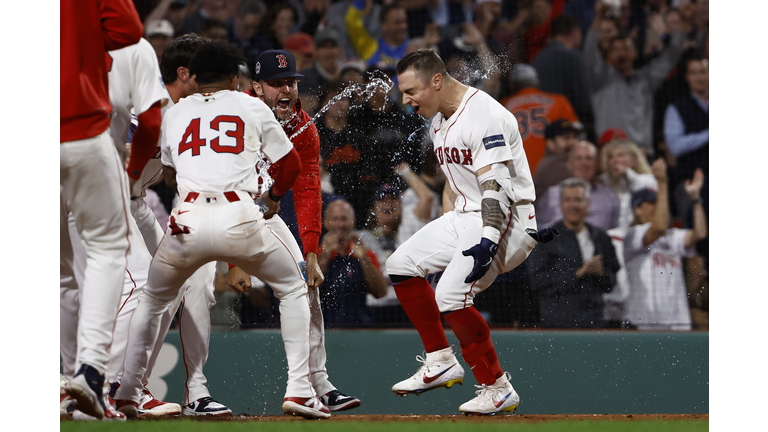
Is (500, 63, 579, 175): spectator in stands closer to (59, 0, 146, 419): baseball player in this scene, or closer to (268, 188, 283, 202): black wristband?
(268, 188, 283, 202): black wristband

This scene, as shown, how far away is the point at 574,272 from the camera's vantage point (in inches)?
215

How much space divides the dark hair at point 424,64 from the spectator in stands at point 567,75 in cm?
319

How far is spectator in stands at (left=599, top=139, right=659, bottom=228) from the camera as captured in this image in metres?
6.41

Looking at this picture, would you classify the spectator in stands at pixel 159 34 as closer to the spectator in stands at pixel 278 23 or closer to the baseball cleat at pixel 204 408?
the spectator in stands at pixel 278 23

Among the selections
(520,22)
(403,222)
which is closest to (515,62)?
(520,22)

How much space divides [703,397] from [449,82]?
2.75 meters

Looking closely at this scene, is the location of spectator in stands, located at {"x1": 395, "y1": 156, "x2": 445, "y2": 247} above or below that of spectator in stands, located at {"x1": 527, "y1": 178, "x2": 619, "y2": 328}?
above

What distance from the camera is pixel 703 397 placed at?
4910 mm

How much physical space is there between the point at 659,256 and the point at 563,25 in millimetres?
2583

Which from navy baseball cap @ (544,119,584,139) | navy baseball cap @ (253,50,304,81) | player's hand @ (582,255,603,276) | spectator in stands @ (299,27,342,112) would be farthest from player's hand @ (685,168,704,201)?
navy baseball cap @ (253,50,304,81)

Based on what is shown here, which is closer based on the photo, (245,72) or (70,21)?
(70,21)

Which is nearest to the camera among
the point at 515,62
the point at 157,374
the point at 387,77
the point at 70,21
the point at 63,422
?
the point at 70,21

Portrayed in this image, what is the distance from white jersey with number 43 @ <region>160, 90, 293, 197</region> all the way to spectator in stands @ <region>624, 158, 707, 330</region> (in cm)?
328

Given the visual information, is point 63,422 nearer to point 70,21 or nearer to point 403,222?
point 70,21
